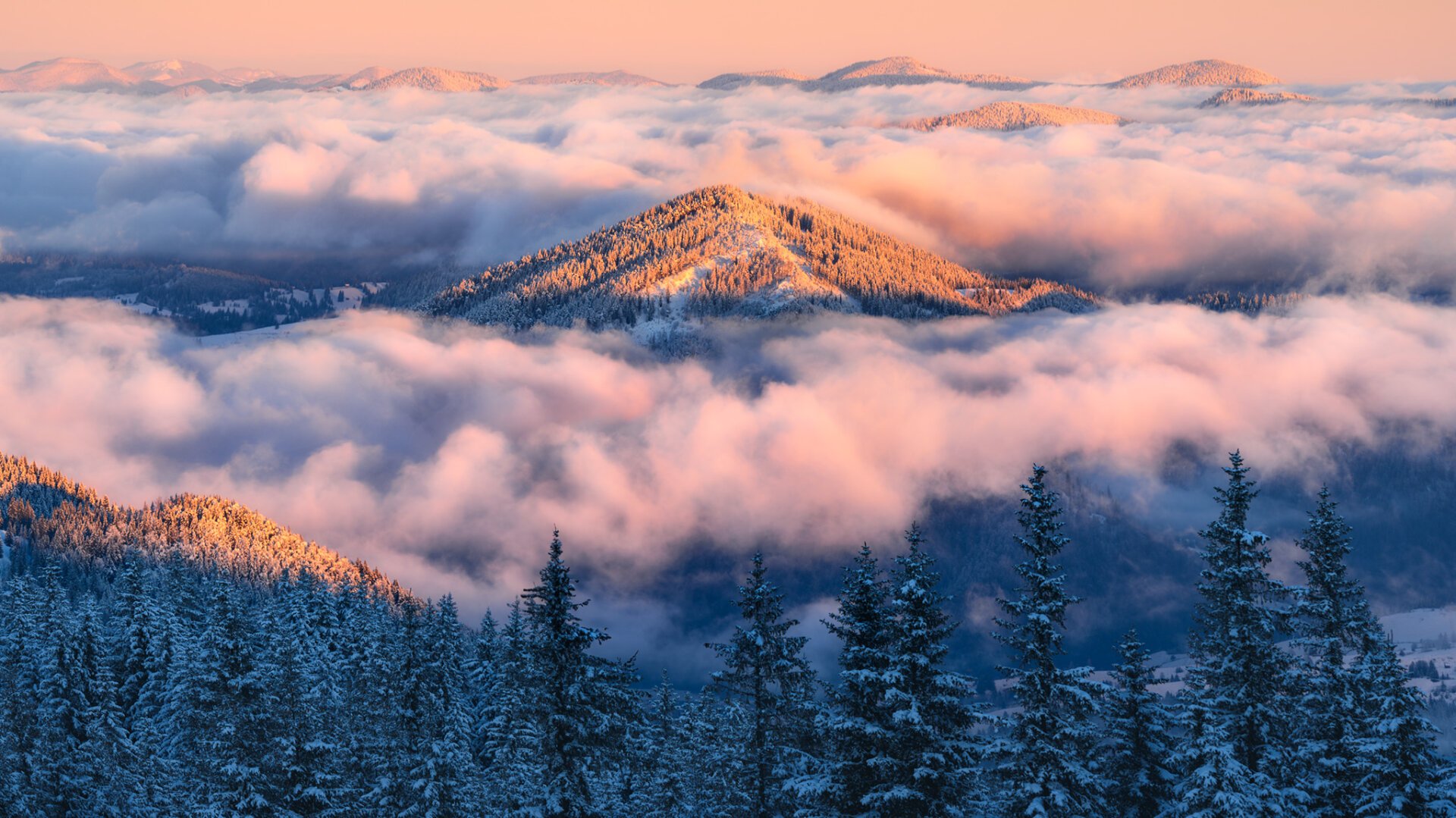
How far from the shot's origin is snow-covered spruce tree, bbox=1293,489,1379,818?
1991 inches

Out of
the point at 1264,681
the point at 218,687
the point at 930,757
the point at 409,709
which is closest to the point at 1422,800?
the point at 1264,681

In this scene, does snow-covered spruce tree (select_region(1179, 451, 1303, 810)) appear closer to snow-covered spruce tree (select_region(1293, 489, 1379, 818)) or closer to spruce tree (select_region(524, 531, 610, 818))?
snow-covered spruce tree (select_region(1293, 489, 1379, 818))

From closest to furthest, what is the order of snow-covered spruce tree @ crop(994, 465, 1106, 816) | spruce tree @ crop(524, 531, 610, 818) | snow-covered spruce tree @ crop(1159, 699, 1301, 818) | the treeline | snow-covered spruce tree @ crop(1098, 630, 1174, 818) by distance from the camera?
the treeline
snow-covered spruce tree @ crop(994, 465, 1106, 816)
snow-covered spruce tree @ crop(1159, 699, 1301, 818)
spruce tree @ crop(524, 531, 610, 818)
snow-covered spruce tree @ crop(1098, 630, 1174, 818)

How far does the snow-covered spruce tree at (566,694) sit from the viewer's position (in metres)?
47.5

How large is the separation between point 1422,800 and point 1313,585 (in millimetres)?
9598

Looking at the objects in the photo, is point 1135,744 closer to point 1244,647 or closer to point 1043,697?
point 1244,647

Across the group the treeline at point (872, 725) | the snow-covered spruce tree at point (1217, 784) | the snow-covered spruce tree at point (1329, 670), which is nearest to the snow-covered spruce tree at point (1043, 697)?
the treeline at point (872, 725)

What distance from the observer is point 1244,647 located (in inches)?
1959

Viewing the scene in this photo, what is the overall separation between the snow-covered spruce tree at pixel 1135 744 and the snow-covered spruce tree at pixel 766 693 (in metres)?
12.8

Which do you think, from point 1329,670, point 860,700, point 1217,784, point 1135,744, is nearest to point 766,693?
point 860,700

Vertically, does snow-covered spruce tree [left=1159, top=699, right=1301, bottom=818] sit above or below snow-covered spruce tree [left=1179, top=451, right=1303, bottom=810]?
below

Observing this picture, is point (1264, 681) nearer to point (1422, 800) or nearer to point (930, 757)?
point (1422, 800)

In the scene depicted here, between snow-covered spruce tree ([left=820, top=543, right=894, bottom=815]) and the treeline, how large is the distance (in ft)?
0.31

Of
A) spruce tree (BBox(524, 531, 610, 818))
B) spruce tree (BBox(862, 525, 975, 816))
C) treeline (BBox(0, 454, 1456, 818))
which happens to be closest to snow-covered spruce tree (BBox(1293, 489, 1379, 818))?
treeline (BBox(0, 454, 1456, 818))
